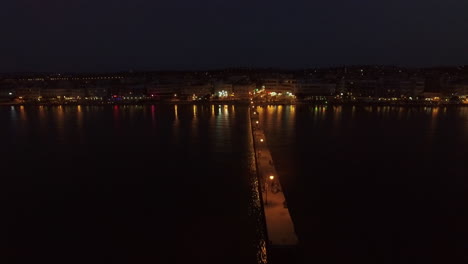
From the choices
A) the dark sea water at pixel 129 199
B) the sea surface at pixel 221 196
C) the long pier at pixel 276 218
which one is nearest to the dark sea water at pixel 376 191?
the sea surface at pixel 221 196

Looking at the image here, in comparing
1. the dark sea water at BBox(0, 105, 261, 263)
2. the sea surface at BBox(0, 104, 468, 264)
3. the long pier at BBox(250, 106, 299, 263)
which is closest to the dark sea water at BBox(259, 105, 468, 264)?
the sea surface at BBox(0, 104, 468, 264)

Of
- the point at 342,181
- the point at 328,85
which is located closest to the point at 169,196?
the point at 342,181

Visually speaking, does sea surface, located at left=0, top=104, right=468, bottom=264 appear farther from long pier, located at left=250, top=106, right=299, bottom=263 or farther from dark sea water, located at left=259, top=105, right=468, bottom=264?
long pier, located at left=250, top=106, right=299, bottom=263

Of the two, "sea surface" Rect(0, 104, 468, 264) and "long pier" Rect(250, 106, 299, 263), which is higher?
"long pier" Rect(250, 106, 299, 263)

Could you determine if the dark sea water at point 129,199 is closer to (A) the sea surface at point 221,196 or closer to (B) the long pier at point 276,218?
(A) the sea surface at point 221,196

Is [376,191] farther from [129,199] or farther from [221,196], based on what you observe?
[129,199]

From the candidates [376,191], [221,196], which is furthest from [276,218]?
[376,191]

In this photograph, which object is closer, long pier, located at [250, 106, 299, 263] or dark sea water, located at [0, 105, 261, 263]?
long pier, located at [250, 106, 299, 263]

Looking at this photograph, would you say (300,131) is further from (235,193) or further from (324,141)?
(235,193)
